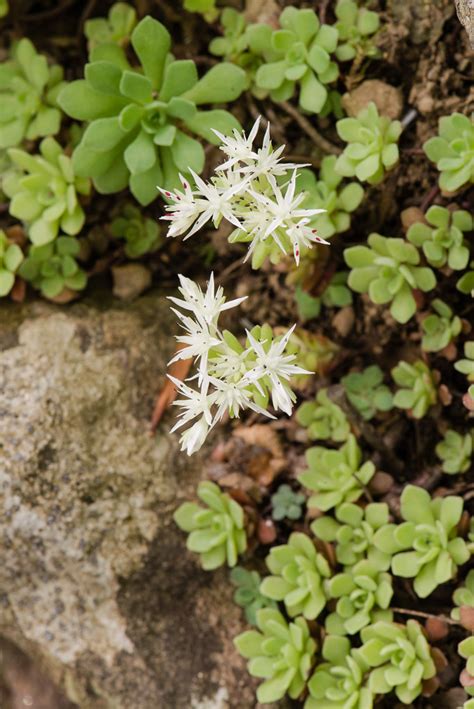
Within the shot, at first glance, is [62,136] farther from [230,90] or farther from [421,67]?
[421,67]

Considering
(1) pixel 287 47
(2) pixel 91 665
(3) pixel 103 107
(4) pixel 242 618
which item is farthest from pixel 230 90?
(2) pixel 91 665

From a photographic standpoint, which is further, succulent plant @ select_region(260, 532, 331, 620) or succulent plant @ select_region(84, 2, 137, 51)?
succulent plant @ select_region(84, 2, 137, 51)

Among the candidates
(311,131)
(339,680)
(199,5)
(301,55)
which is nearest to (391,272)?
(311,131)

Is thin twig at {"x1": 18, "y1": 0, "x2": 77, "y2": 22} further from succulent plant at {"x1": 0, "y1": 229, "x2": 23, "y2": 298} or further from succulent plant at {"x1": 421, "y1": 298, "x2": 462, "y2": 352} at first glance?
succulent plant at {"x1": 421, "y1": 298, "x2": 462, "y2": 352}

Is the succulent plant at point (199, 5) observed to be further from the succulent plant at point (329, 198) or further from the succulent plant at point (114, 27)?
the succulent plant at point (329, 198)

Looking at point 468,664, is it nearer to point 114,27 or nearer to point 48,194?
point 48,194

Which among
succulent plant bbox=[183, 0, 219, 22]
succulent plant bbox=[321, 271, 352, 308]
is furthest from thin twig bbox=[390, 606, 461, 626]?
succulent plant bbox=[183, 0, 219, 22]

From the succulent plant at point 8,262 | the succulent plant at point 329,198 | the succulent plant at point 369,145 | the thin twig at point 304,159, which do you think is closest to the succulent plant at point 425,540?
the succulent plant at point 329,198
